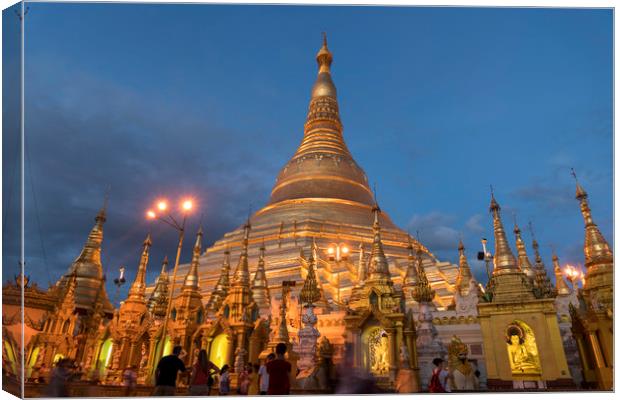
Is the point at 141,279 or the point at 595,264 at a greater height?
the point at 141,279

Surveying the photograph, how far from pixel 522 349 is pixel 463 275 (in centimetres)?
1049

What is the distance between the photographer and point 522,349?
35.3 feet

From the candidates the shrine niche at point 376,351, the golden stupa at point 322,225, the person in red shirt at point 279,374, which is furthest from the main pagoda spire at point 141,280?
the person in red shirt at point 279,374

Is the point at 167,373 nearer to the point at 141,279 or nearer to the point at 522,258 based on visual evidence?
the point at 141,279

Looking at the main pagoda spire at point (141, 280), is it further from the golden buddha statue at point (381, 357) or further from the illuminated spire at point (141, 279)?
the golden buddha statue at point (381, 357)

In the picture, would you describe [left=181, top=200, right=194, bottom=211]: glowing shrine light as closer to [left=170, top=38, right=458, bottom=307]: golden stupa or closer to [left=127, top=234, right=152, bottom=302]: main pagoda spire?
[left=170, top=38, right=458, bottom=307]: golden stupa

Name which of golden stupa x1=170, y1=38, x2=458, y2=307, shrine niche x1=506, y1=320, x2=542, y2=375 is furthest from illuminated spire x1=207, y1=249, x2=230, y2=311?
shrine niche x1=506, y1=320, x2=542, y2=375

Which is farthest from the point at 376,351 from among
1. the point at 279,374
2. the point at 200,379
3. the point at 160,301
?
the point at 160,301

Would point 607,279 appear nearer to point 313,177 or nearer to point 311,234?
point 311,234

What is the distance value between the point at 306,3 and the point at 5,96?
5636 millimetres

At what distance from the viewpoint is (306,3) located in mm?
7789

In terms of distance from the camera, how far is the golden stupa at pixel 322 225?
2312 cm

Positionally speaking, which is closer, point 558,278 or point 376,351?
point 376,351

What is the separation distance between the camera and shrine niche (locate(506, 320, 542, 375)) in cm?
1051
